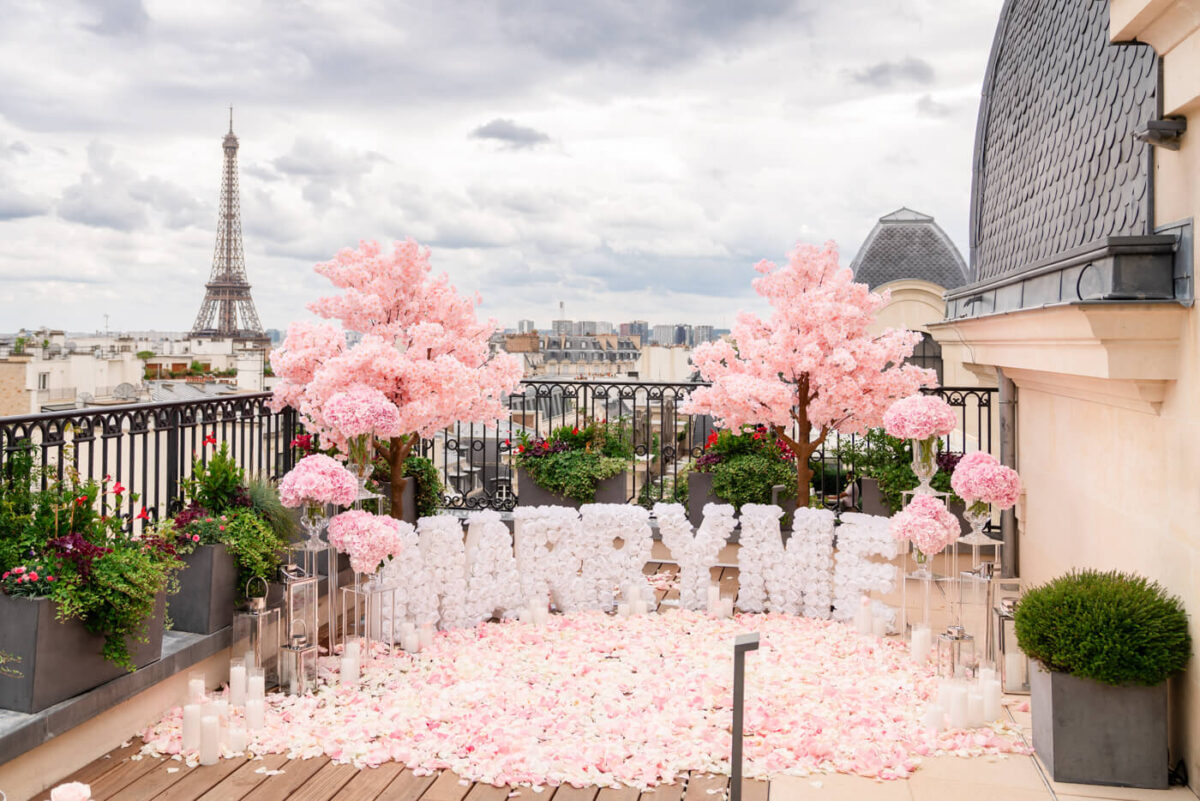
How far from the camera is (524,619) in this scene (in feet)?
19.9

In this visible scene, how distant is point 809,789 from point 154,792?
2815 mm

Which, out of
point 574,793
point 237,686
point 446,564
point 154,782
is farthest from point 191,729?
point 446,564

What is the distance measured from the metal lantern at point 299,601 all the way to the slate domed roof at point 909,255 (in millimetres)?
23156

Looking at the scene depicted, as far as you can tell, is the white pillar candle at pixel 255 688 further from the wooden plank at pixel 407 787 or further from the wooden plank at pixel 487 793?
the wooden plank at pixel 487 793

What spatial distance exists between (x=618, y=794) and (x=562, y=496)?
4595mm

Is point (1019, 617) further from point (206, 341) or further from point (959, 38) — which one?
point (206, 341)

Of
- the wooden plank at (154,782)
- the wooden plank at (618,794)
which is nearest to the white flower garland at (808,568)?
the wooden plank at (618,794)

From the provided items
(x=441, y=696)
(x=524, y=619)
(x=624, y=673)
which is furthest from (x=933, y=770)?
(x=524, y=619)

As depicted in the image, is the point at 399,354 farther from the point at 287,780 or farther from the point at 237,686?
the point at 287,780

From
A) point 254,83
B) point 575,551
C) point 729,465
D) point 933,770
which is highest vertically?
point 254,83

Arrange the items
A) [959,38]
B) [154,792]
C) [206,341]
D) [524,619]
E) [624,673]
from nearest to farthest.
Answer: [154,792] → [624,673] → [524,619] → [959,38] → [206,341]

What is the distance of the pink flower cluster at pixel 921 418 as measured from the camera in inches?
217

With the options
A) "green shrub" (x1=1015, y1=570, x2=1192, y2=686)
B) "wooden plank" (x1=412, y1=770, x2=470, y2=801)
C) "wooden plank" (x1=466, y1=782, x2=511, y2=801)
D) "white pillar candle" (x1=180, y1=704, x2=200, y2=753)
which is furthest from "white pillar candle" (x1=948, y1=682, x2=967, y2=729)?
"white pillar candle" (x1=180, y1=704, x2=200, y2=753)

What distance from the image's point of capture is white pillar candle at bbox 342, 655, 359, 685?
15.7ft
